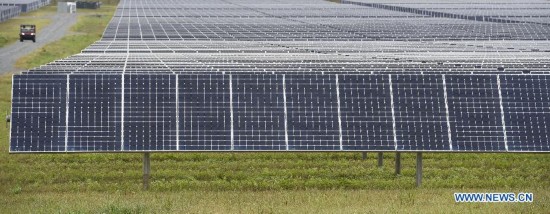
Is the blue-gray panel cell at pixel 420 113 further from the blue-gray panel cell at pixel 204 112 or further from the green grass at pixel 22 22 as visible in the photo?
the green grass at pixel 22 22

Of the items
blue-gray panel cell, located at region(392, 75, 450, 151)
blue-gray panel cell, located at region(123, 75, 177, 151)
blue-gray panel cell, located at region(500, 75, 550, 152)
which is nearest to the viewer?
blue-gray panel cell, located at region(123, 75, 177, 151)

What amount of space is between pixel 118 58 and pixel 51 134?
15.4 meters

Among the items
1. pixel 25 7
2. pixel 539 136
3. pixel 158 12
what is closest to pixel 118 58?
pixel 539 136

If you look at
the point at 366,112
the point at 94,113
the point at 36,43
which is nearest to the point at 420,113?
the point at 366,112

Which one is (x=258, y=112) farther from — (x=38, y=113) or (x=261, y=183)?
(x=38, y=113)

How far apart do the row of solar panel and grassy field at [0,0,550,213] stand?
5.08 feet

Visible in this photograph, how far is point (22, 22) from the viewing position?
14400 cm

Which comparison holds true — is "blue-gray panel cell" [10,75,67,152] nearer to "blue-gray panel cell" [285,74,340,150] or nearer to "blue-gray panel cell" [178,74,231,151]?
"blue-gray panel cell" [178,74,231,151]

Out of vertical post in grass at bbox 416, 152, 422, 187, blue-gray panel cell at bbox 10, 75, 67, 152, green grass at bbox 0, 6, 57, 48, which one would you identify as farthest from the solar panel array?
green grass at bbox 0, 6, 57, 48

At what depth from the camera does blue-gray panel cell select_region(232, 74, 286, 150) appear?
34.9 meters

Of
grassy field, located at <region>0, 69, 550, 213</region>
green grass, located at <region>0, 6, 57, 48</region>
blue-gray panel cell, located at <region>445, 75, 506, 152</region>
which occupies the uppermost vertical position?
blue-gray panel cell, located at <region>445, 75, 506, 152</region>

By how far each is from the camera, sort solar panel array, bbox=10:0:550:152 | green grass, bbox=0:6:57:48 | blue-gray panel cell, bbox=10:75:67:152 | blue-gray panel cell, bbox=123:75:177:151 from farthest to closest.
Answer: green grass, bbox=0:6:57:48 < solar panel array, bbox=10:0:550:152 < blue-gray panel cell, bbox=123:75:177:151 < blue-gray panel cell, bbox=10:75:67:152

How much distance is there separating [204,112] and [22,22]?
371ft

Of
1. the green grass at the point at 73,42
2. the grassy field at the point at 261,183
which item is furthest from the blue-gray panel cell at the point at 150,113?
the green grass at the point at 73,42
